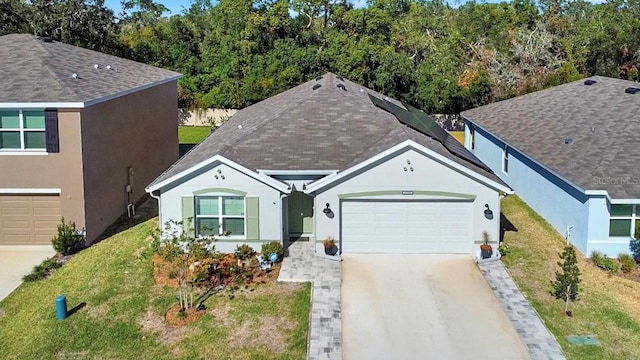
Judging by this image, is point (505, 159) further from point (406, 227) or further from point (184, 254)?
point (184, 254)

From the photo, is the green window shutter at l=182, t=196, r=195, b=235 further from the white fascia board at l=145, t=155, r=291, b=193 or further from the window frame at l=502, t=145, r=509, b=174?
the window frame at l=502, t=145, r=509, b=174

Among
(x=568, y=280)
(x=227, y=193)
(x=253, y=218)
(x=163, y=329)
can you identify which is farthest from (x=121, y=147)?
(x=568, y=280)

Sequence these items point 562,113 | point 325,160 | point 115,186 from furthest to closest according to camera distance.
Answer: point 562,113
point 115,186
point 325,160

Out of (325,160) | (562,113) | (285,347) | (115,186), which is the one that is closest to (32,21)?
(115,186)

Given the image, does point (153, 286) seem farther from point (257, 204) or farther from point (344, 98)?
point (344, 98)

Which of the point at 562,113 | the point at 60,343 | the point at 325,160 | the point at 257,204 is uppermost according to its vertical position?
the point at 562,113
